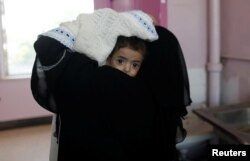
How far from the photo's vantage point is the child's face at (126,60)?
859 millimetres

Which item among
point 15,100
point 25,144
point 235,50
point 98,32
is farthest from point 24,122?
point 98,32

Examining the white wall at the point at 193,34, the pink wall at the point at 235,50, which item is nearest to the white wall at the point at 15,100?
the white wall at the point at 193,34

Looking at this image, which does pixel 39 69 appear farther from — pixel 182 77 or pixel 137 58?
pixel 182 77

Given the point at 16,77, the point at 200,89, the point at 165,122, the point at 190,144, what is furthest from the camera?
the point at 16,77

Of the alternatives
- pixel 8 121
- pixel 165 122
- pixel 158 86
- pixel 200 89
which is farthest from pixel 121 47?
pixel 8 121

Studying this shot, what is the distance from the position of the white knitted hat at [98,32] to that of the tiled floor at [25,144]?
1793 millimetres

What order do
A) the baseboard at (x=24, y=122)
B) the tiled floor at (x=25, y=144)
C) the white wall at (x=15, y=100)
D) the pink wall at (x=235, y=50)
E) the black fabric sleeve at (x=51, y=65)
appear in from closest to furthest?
the black fabric sleeve at (x=51, y=65)
the pink wall at (x=235, y=50)
the tiled floor at (x=25, y=144)
the white wall at (x=15, y=100)
the baseboard at (x=24, y=122)

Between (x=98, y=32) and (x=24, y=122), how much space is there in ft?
9.12

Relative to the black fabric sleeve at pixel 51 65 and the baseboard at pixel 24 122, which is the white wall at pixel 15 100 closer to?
the baseboard at pixel 24 122

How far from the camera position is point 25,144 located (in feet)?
8.69

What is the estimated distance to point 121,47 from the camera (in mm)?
853

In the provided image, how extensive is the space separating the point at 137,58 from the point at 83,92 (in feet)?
0.75

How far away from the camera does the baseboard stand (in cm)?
314

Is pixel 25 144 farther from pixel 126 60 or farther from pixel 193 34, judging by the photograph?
pixel 126 60
